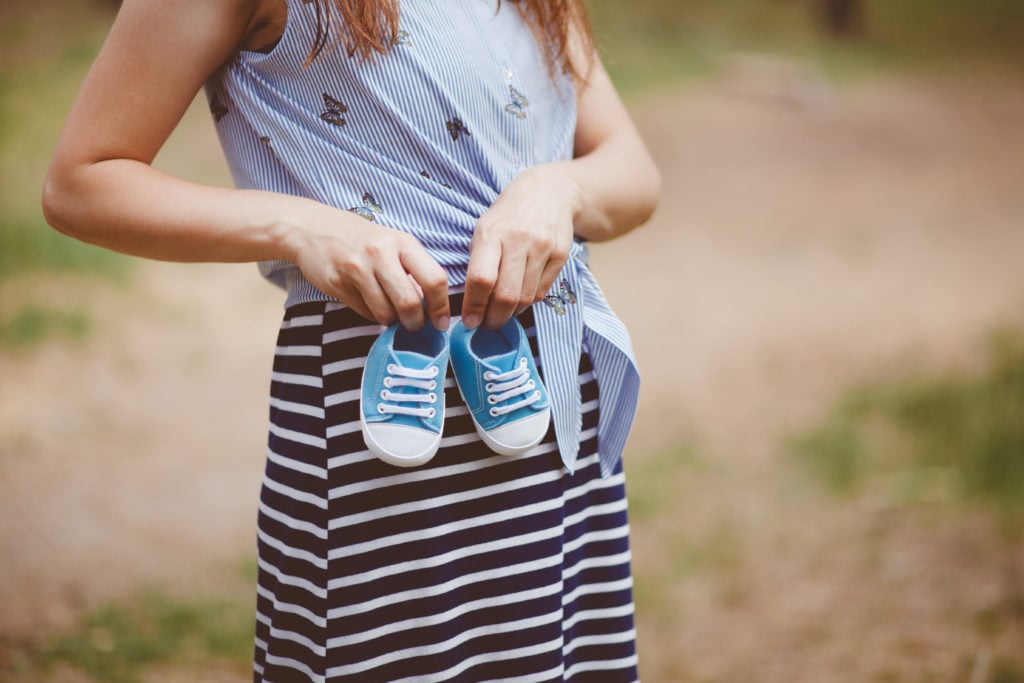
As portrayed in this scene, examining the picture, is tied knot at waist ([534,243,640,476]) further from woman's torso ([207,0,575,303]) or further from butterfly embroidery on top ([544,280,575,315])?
woman's torso ([207,0,575,303])

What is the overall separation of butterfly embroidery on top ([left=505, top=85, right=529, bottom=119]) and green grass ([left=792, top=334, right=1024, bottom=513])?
286 centimetres

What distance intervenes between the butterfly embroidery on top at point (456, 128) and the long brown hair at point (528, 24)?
11 cm

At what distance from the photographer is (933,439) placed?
150 inches

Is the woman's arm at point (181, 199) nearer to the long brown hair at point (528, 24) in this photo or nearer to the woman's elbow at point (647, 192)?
the long brown hair at point (528, 24)

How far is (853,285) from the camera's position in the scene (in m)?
5.77

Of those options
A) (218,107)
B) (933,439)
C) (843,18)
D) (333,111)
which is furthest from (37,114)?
(843,18)

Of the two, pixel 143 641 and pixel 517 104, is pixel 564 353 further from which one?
pixel 143 641

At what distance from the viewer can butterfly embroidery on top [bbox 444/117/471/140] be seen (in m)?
1.09

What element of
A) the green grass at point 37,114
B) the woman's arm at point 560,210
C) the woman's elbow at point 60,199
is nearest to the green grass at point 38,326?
the green grass at point 37,114

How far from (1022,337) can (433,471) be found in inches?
180

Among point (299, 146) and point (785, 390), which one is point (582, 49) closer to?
point (299, 146)

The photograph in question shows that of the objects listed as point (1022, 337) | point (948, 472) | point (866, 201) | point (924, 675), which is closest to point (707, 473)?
point (948, 472)

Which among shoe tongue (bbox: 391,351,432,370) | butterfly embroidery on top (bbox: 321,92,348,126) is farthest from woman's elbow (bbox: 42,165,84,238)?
shoe tongue (bbox: 391,351,432,370)

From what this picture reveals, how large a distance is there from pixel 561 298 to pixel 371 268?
11.1 inches
